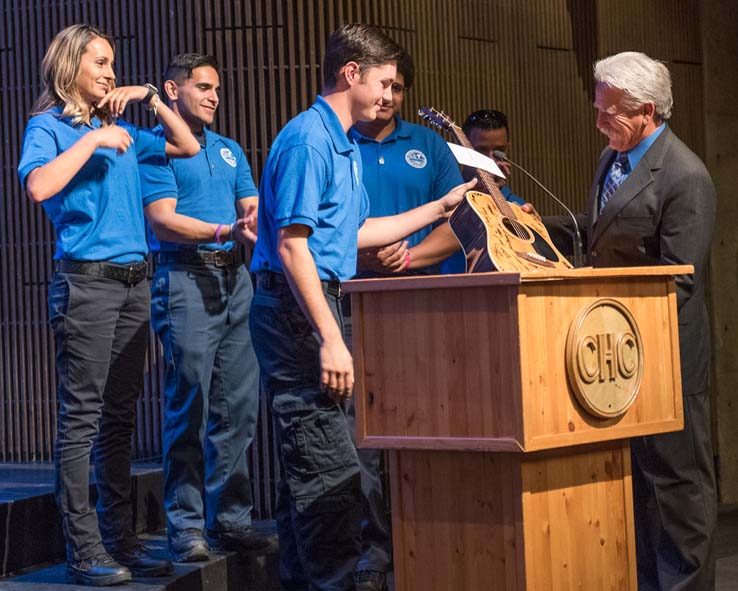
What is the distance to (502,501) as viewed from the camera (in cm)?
279

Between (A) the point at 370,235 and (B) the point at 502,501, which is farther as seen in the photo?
(A) the point at 370,235

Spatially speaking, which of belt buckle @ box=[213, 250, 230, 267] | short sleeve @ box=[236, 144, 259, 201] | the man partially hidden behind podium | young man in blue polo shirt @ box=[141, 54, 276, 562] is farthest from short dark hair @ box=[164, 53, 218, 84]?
the man partially hidden behind podium

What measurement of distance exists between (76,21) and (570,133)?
2629mm

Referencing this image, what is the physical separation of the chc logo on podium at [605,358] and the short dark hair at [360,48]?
990mm

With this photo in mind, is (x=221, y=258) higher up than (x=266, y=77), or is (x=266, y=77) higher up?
(x=266, y=77)

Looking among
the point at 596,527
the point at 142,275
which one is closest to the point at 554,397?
the point at 596,527

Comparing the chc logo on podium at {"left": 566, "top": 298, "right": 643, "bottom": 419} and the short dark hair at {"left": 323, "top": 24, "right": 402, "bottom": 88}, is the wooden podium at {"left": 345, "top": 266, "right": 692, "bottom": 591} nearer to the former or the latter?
the chc logo on podium at {"left": 566, "top": 298, "right": 643, "bottom": 419}

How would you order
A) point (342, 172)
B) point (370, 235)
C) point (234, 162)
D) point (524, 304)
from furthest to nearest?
point (234, 162) < point (370, 235) < point (342, 172) < point (524, 304)

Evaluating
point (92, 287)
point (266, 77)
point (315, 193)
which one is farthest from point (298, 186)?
point (266, 77)

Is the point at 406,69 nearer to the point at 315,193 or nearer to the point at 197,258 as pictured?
the point at 197,258

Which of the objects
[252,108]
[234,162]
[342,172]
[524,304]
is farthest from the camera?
[252,108]

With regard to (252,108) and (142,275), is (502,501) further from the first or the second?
(252,108)

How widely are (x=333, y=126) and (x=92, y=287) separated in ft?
2.97

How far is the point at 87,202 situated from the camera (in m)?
3.58
